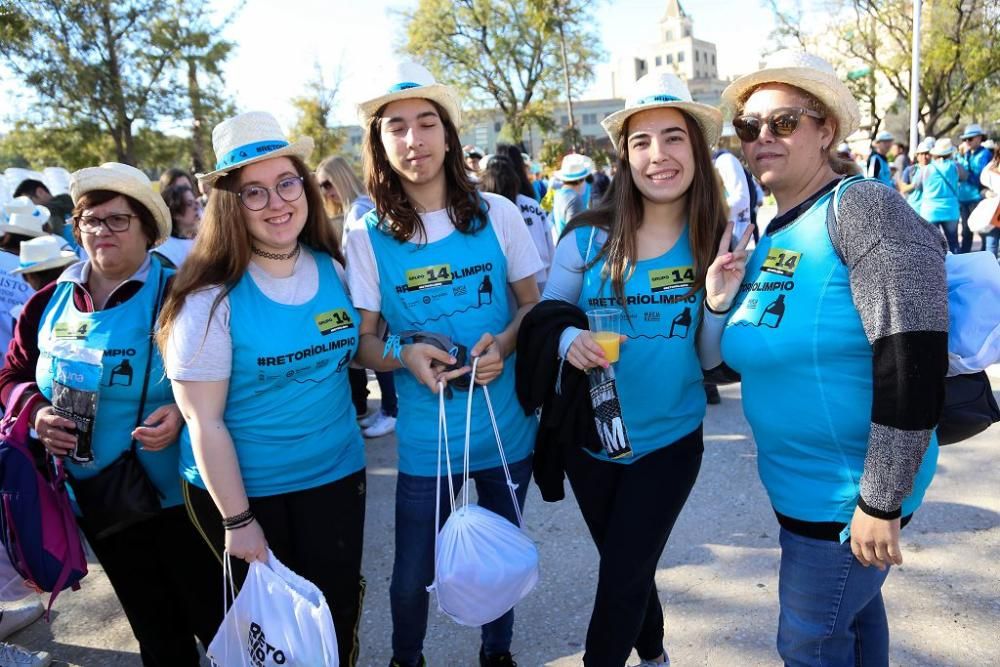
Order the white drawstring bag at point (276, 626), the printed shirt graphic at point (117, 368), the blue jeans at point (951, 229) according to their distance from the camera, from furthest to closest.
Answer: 1. the blue jeans at point (951, 229)
2. the printed shirt graphic at point (117, 368)
3. the white drawstring bag at point (276, 626)

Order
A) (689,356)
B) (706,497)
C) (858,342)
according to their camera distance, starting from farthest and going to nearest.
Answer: (706,497), (689,356), (858,342)

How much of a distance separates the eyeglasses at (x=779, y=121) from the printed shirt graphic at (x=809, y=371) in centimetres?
24

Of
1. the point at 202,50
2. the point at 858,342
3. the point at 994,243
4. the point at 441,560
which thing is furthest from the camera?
the point at 202,50

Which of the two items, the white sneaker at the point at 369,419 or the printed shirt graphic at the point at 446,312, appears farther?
the white sneaker at the point at 369,419

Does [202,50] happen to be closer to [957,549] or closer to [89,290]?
[89,290]

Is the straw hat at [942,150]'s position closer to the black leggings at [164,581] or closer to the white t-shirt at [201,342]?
the white t-shirt at [201,342]

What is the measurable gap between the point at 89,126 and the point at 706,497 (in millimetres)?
19204

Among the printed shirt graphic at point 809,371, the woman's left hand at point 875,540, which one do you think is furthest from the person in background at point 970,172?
the woman's left hand at point 875,540

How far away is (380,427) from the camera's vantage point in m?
5.55

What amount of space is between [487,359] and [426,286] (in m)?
0.35

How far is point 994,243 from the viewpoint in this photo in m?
8.85

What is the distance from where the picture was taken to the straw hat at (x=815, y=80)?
1.75 meters

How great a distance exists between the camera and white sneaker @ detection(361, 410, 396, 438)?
5.47m

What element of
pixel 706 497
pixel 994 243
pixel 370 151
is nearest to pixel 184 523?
pixel 370 151
